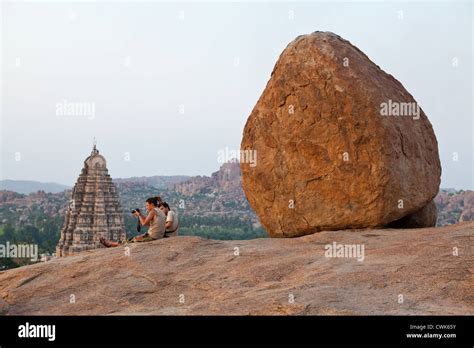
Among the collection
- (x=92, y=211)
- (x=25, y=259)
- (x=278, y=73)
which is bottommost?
(x=25, y=259)

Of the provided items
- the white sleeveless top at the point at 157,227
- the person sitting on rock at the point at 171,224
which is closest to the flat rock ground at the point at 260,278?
the white sleeveless top at the point at 157,227

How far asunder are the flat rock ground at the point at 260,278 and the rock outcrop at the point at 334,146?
835mm

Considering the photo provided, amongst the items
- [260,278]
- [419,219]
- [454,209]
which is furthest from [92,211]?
[260,278]

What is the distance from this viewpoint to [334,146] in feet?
35.4

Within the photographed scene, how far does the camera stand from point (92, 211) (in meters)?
58.0

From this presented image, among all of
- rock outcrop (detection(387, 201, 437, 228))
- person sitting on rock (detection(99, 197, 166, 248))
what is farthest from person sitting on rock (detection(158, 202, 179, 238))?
rock outcrop (detection(387, 201, 437, 228))

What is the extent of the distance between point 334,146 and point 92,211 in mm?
49747

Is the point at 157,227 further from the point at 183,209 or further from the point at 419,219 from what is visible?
the point at 183,209

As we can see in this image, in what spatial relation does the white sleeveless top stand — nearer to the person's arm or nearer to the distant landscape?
the person's arm

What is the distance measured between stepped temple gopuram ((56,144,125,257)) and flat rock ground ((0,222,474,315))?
4814 cm

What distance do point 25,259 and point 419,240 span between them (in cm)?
5933

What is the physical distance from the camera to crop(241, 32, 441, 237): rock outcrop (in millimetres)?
10547
